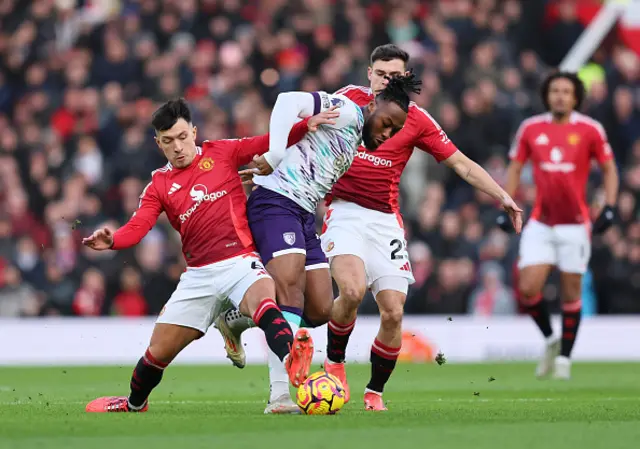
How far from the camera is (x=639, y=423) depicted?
25.0 ft

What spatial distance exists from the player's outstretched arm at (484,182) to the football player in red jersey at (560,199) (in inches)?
141

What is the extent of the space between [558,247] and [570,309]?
2.02 feet

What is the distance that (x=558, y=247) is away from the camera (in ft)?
43.5

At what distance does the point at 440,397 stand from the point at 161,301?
6422 millimetres

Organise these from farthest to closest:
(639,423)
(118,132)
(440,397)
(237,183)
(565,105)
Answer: (118,132), (565,105), (440,397), (237,183), (639,423)

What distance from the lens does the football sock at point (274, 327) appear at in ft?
25.9

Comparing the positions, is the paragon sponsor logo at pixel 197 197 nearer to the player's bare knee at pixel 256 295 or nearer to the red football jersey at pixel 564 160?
the player's bare knee at pixel 256 295

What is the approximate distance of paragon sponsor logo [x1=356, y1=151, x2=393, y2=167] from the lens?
9.69 metres

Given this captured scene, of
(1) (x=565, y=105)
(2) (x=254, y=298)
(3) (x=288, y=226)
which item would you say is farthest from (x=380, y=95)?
(1) (x=565, y=105)

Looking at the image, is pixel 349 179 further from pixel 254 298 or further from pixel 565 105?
pixel 565 105

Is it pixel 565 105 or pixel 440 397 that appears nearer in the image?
pixel 440 397

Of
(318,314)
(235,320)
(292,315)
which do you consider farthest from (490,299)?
(292,315)

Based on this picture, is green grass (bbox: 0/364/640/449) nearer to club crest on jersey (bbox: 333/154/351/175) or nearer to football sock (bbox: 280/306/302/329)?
football sock (bbox: 280/306/302/329)

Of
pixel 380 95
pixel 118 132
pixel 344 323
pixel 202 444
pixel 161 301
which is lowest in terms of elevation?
pixel 161 301
